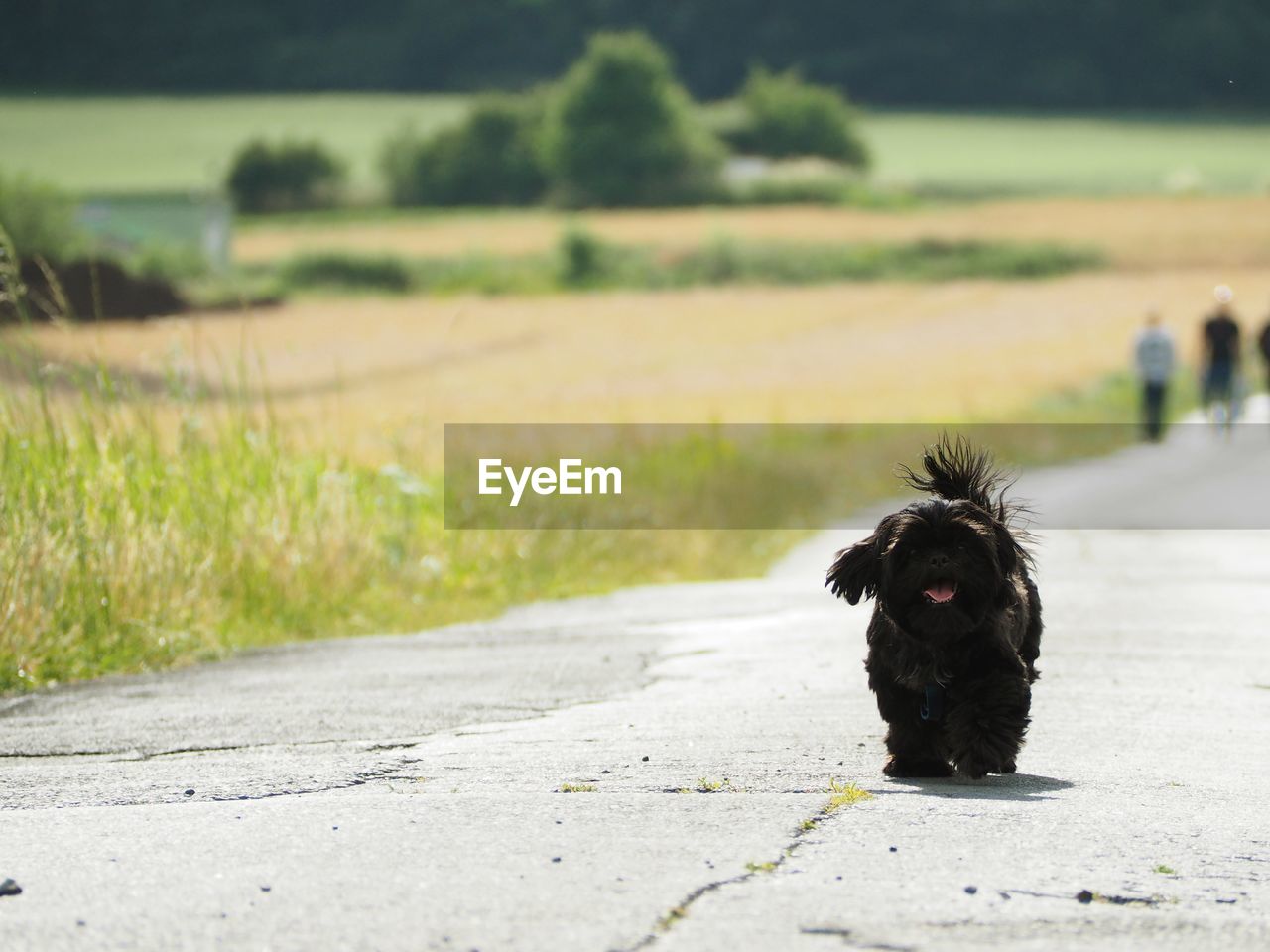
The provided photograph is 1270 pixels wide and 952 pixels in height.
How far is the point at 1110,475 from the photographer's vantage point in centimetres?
2891

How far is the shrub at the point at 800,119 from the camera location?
14600 cm

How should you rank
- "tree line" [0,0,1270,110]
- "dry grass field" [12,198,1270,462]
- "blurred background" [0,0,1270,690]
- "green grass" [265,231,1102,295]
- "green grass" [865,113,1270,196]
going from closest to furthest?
"blurred background" [0,0,1270,690]
"dry grass field" [12,198,1270,462]
"green grass" [265,231,1102,295]
"green grass" [865,113,1270,196]
"tree line" [0,0,1270,110]

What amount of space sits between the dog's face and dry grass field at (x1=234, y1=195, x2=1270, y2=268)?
88.5 metres

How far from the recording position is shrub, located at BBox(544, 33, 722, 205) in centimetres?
14025

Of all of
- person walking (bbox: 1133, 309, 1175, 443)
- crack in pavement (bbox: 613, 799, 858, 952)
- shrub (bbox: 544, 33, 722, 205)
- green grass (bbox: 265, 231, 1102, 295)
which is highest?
shrub (bbox: 544, 33, 722, 205)

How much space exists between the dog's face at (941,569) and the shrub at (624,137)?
133 metres

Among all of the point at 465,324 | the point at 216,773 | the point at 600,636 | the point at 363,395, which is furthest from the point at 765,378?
the point at 216,773

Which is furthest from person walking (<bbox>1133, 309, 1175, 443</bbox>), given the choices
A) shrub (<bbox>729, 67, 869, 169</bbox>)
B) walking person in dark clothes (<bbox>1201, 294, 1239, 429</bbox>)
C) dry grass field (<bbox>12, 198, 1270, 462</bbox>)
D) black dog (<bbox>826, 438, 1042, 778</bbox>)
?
shrub (<bbox>729, 67, 869, 169</bbox>)

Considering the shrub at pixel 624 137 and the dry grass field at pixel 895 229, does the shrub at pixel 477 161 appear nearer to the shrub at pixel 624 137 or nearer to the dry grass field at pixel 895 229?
the shrub at pixel 624 137

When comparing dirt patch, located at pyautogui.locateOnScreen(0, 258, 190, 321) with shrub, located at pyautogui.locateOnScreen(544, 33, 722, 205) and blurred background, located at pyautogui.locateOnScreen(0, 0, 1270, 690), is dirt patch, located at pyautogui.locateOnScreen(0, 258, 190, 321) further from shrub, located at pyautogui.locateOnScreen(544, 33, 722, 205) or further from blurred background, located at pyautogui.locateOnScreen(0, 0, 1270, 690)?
shrub, located at pyautogui.locateOnScreen(544, 33, 722, 205)

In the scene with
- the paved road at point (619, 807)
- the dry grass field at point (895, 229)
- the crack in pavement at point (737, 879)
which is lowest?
the paved road at point (619, 807)

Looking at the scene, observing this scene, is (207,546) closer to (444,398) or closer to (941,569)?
(941,569)

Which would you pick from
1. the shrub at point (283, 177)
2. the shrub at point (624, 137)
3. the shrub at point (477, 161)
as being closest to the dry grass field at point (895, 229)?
the shrub at point (283, 177)

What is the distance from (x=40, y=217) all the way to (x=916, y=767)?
79323 millimetres
